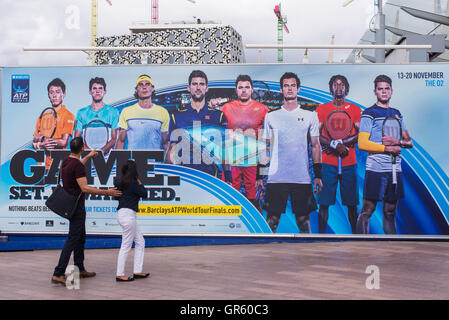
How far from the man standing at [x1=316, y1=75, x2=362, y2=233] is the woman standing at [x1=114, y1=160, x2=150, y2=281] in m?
3.58

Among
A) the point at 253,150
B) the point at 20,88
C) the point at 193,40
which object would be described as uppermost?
the point at 193,40

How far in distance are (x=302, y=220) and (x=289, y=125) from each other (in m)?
1.66

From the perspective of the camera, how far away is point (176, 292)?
20.1 feet

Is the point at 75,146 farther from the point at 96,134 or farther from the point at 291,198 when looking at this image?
the point at 291,198

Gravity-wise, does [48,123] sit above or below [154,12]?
below

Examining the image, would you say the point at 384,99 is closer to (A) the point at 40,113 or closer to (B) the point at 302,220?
(B) the point at 302,220

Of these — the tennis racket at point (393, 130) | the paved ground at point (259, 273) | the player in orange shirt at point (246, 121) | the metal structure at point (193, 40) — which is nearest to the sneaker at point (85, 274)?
the paved ground at point (259, 273)

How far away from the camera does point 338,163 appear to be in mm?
9148

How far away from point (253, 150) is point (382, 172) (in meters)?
2.25

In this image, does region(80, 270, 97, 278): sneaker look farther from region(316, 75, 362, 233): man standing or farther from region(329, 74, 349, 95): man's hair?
region(329, 74, 349, 95): man's hair

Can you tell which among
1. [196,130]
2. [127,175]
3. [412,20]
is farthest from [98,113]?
[412,20]

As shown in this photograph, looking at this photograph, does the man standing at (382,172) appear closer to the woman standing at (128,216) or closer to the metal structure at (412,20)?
the woman standing at (128,216)

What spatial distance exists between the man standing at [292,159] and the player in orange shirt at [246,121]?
19 centimetres

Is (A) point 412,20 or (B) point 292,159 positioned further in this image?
(A) point 412,20
